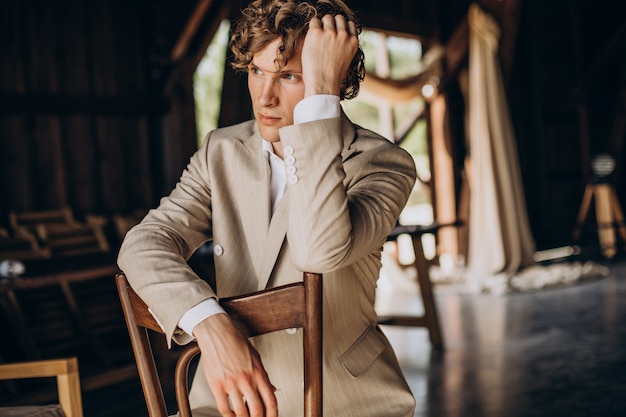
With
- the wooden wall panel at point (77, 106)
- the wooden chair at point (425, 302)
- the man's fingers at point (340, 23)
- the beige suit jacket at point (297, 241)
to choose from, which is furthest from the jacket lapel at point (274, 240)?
the wooden wall panel at point (77, 106)

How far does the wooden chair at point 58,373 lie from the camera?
2.14m

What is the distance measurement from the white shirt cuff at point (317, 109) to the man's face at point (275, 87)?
19cm

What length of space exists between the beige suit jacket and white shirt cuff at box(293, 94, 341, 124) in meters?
0.02

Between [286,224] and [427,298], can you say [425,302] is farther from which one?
[286,224]

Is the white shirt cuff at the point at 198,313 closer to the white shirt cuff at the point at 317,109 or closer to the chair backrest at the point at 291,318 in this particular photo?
the chair backrest at the point at 291,318

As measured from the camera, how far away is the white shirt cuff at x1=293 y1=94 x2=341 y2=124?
1390 millimetres

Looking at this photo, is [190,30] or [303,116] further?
[190,30]

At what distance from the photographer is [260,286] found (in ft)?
5.46

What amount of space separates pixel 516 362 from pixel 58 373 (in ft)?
10.7

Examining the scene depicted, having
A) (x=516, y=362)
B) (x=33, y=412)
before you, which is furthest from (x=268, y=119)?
(x=516, y=362)

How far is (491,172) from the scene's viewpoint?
7.83m

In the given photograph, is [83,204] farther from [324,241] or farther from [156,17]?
[324,241]

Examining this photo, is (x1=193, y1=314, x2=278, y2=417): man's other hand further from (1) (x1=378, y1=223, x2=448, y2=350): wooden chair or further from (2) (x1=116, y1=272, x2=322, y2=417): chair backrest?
(1) (x1=378, y1=223, x2=448, y2=350): wooden chair

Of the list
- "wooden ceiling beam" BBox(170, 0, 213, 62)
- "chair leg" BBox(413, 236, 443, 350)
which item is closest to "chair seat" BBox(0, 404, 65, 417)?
"chair leg" BBox(413, 236, 443, 350)
